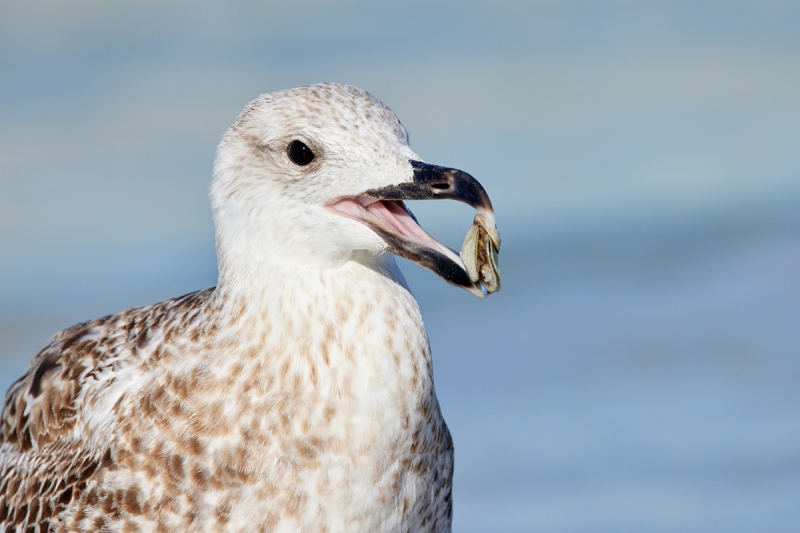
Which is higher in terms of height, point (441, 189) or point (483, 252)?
point (441, 189)

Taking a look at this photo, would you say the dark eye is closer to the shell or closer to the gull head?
the gull head

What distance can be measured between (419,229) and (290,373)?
66 cm

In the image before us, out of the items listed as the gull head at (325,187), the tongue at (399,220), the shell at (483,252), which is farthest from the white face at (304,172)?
the shell at (483,252)

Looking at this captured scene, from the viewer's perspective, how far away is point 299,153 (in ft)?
15.0

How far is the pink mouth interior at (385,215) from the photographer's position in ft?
14.4

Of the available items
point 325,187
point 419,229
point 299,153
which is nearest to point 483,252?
point 419,229

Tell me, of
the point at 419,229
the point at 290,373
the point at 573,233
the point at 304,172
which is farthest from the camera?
the point at 573,233

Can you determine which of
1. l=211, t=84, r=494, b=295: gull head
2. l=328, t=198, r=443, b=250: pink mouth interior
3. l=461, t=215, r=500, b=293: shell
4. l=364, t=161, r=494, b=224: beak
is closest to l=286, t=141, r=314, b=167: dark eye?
l=211, t=84, r=494, b=295: gull head

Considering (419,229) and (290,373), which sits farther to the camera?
(290,373)

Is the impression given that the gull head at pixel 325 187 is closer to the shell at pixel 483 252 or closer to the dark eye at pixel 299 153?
the dark eye at pixel 299 153

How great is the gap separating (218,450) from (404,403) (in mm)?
627

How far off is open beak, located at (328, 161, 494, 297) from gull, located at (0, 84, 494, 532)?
5 cm

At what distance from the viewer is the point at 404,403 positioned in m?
4.64

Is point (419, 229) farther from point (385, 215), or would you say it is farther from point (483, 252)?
point (483, 252)
